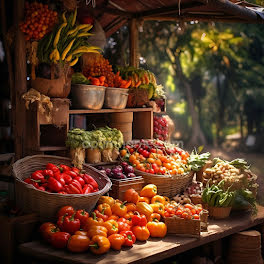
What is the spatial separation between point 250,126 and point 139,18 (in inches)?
385

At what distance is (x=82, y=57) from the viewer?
6172 millimetres

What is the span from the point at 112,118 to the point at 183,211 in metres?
2.20

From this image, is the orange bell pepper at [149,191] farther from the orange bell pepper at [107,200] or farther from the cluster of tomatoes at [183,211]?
the orange bell pepper at [107,200]

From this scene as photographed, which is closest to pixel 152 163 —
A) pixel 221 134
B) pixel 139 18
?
pixel 139 18

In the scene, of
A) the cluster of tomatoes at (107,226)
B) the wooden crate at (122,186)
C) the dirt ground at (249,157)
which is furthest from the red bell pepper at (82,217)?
the dirt ground at (249,157)

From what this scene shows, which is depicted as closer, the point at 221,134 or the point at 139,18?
the point at 139,18

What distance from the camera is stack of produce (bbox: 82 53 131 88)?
19.6 ft

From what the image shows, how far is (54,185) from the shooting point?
461cm

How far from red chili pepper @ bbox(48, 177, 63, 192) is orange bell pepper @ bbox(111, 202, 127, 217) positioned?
2.26 feet

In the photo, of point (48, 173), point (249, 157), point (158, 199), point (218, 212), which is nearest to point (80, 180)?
point (48, 173)

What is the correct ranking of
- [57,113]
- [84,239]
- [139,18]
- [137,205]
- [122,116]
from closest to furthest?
[84,239] < [137,205] < [57,113] < [122,116] < [139,18]

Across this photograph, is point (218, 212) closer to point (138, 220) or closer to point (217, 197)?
point (217, 197)

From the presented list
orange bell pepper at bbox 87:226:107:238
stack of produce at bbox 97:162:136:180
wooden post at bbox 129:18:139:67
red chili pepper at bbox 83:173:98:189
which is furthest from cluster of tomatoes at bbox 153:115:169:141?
orange bell pepper at bbox 87:226:107:238

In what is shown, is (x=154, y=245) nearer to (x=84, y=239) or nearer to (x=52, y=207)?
(x=84, y=239)
